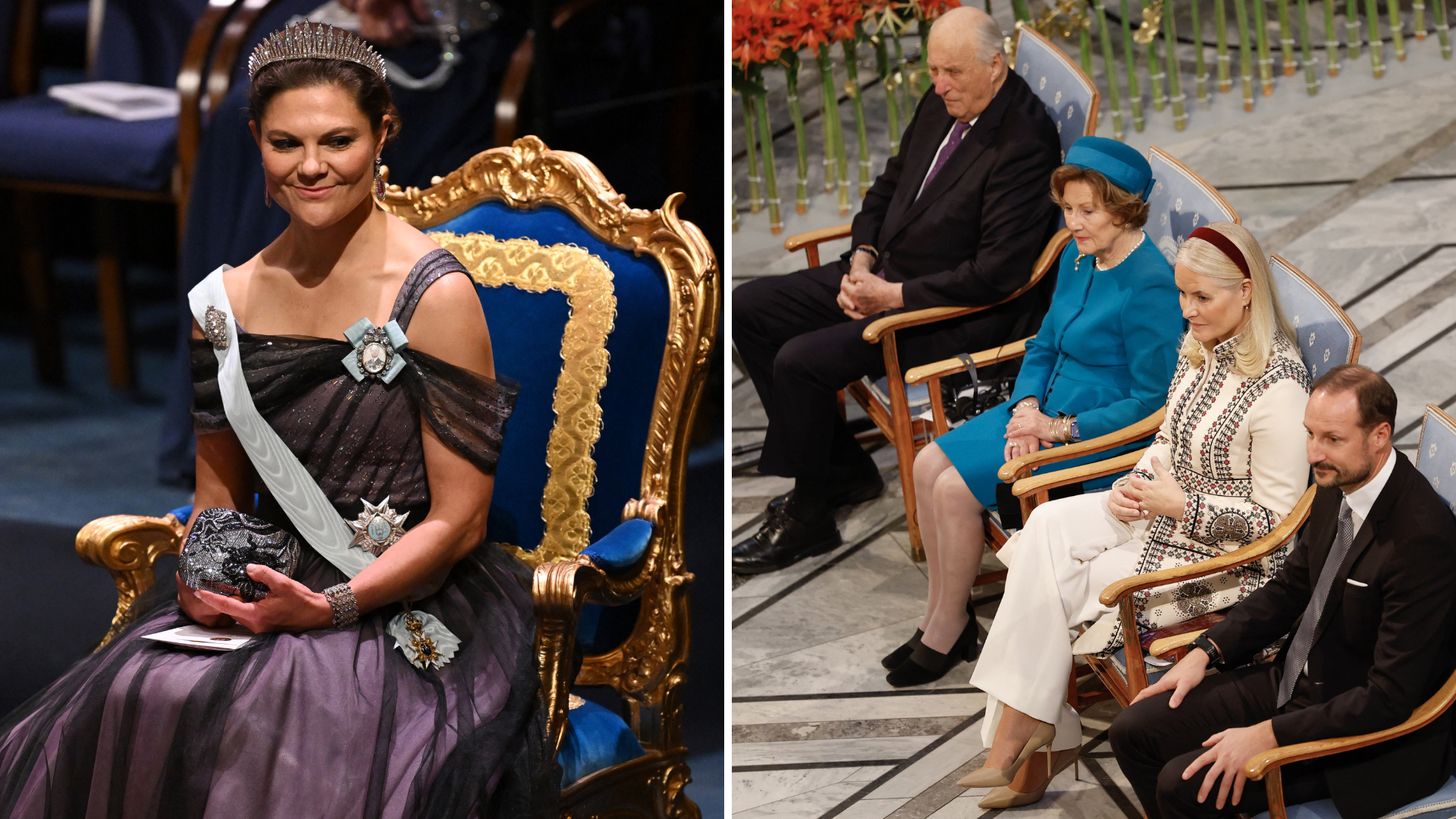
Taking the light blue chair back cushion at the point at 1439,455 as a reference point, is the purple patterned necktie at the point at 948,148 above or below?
above

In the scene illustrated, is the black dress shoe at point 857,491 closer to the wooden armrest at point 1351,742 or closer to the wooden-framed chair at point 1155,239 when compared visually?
the wooden-framed chair at point 1155,239

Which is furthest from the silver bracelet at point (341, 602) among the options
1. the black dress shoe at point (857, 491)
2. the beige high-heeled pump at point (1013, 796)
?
the black dress shoe at point (857, 491)

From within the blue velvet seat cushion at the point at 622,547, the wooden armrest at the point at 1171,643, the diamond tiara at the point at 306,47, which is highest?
the diamond tiara at the point at 306,47

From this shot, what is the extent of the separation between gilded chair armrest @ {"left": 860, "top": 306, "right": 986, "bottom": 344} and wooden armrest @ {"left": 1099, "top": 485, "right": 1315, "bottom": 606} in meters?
1.24

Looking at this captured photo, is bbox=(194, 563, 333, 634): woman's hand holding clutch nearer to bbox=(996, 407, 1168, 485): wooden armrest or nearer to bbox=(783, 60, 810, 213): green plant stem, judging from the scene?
bbox=(996, 407, 1168, 485): wooden armrest

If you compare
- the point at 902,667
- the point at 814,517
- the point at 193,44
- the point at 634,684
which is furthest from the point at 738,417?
the point at 634,684

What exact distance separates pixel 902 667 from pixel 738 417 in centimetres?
150

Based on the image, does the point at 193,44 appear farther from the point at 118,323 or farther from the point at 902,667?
the point at 902,667

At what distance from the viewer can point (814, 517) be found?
195 inches

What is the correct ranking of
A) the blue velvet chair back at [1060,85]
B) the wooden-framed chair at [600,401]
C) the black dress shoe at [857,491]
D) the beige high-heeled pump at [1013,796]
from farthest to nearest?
the black dress shoe at [857,491] → the blue velvet chair back at [1060,85] → the beige high-heeled pump at [1013,796] → the wooden-framed chair at [600,401]

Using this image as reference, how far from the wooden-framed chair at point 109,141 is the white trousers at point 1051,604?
9.25 feet

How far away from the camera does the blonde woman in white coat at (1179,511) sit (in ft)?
11.8

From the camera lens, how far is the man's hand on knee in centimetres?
319

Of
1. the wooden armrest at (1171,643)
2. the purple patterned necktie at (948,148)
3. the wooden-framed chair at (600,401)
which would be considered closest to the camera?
the wooden-framed chair at (600,401)
